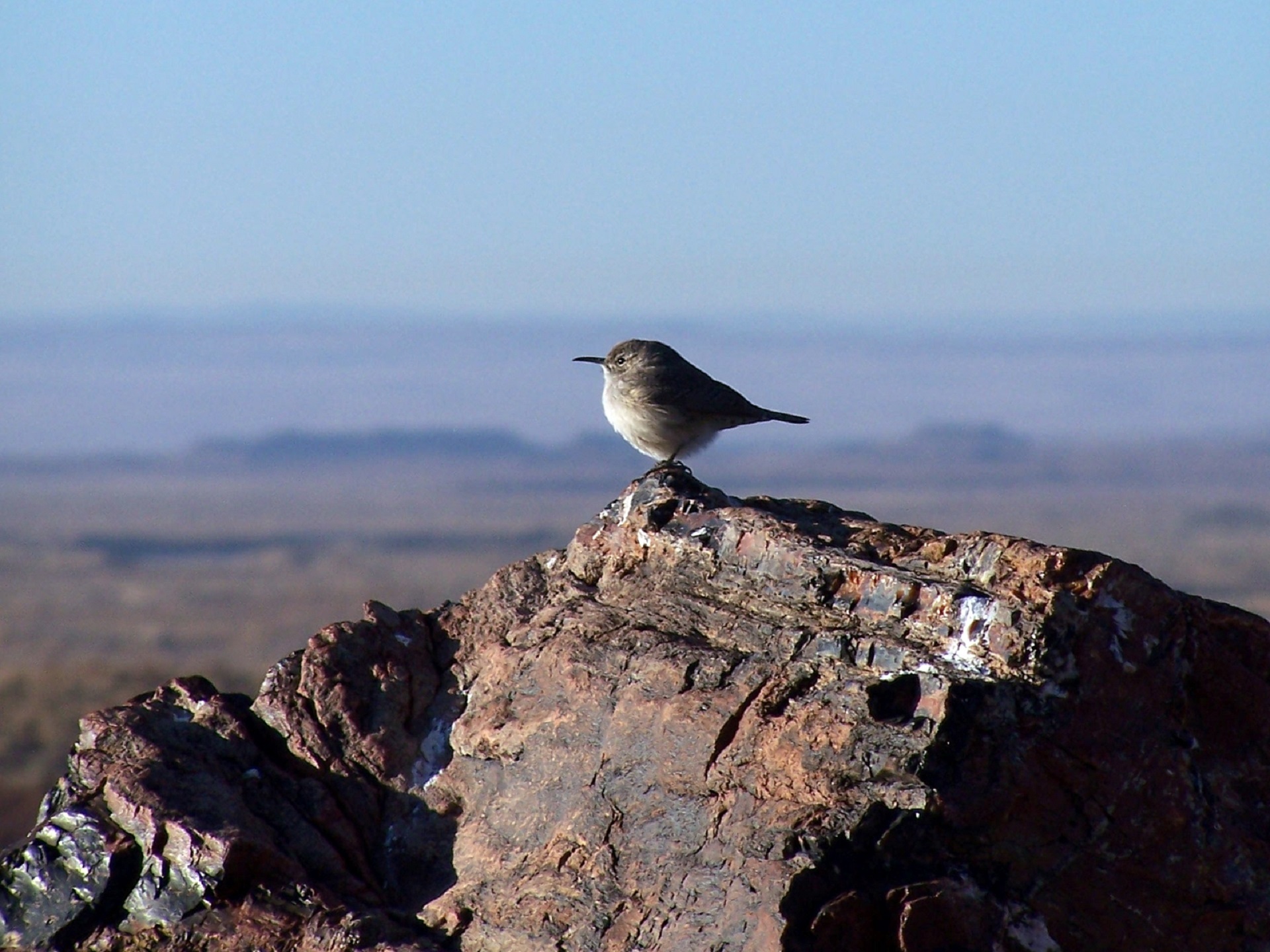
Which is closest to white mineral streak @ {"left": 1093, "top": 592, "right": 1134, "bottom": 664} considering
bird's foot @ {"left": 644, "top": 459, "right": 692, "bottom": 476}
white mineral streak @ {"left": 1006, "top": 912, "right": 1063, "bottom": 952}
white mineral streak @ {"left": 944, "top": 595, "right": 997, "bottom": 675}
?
white mineral streak @ {"left": 944, "top": 595, "right": 997, "bottom": 675}

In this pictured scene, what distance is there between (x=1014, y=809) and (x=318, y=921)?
2.43 metres

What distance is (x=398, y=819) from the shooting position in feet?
23.0

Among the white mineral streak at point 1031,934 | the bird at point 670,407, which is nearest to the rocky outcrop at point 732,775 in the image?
the white mineral streak at point 1031,934

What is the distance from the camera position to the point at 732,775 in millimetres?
6121

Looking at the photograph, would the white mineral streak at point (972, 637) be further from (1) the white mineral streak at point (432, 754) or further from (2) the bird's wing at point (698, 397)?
(2) the bird's wing at point (698, 397)

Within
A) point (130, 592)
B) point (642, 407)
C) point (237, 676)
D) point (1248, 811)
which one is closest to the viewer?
point (1248, 811)

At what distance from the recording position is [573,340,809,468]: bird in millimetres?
10938

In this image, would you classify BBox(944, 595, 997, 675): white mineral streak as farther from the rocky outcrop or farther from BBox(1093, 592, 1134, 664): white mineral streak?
BBox(1093, 592, 1134, 664): white mineral streak

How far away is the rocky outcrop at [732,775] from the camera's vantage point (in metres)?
5.79

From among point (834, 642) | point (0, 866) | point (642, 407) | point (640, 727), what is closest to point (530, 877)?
point (640, 727)

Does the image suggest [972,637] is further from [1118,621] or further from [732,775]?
[732,775]

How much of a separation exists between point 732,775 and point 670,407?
5.01 meters

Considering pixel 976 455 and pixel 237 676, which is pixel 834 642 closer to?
pixel 237 676

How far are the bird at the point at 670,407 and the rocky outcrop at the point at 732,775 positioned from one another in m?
3.40
